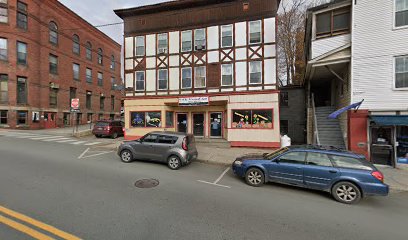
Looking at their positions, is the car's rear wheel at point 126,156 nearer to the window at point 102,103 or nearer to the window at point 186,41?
the window at point 186,41

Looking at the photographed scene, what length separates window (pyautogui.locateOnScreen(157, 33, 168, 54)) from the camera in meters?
15.8

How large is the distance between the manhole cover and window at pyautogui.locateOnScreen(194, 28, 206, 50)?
1133 cm

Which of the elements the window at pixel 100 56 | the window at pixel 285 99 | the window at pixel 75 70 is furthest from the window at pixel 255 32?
the window at pixel 100 56

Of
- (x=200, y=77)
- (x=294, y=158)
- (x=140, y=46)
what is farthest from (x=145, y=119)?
(x=294, y=158)

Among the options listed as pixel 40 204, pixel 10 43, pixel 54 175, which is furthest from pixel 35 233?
pixel 10 43

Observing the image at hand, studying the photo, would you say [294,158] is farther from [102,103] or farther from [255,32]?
[102,103]

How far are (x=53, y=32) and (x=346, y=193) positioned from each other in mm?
35402

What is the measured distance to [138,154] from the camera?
900cm

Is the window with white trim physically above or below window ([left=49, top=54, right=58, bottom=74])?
below

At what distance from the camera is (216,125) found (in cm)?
1513

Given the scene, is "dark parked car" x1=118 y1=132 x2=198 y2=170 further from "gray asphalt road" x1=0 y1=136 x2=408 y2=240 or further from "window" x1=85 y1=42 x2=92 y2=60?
"window" x1=85 y1=42 x2=92 y2=60

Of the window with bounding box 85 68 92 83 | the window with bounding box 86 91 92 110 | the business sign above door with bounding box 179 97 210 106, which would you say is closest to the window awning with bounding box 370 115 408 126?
the business sign above door with bounding box 179 97 210 106

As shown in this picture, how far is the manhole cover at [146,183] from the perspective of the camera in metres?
6.12

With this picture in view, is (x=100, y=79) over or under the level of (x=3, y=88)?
over
